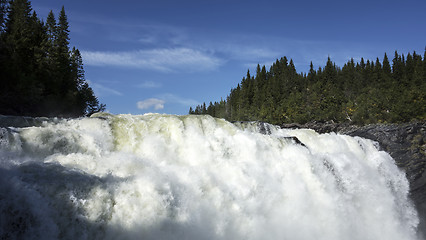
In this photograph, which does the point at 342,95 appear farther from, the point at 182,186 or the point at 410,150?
the point at 182,186

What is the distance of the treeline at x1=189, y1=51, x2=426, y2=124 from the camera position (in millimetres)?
55156

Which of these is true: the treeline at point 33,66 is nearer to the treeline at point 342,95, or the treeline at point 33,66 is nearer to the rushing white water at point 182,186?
the rushing white water at point 182,186

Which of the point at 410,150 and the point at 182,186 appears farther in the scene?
the point at 410,150

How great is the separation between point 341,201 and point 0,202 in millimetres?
13172

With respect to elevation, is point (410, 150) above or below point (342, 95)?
below

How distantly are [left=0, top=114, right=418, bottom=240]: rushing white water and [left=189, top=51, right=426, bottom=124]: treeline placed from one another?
43.3 m

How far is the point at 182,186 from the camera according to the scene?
29.6 feet

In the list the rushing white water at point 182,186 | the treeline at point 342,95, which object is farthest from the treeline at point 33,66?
the treeline at point 342,95

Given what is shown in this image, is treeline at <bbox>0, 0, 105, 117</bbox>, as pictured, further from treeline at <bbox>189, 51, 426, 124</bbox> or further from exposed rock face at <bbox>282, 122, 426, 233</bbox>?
treeline at <bbox>189, 51, 426, 124</bbox>

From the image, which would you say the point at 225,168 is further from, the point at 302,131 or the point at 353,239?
the point at 302,131

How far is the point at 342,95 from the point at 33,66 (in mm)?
66515

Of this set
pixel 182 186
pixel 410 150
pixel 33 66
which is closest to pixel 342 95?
pixel 410 150

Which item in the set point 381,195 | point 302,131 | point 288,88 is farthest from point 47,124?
point 288,88

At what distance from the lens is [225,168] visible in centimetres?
1188
